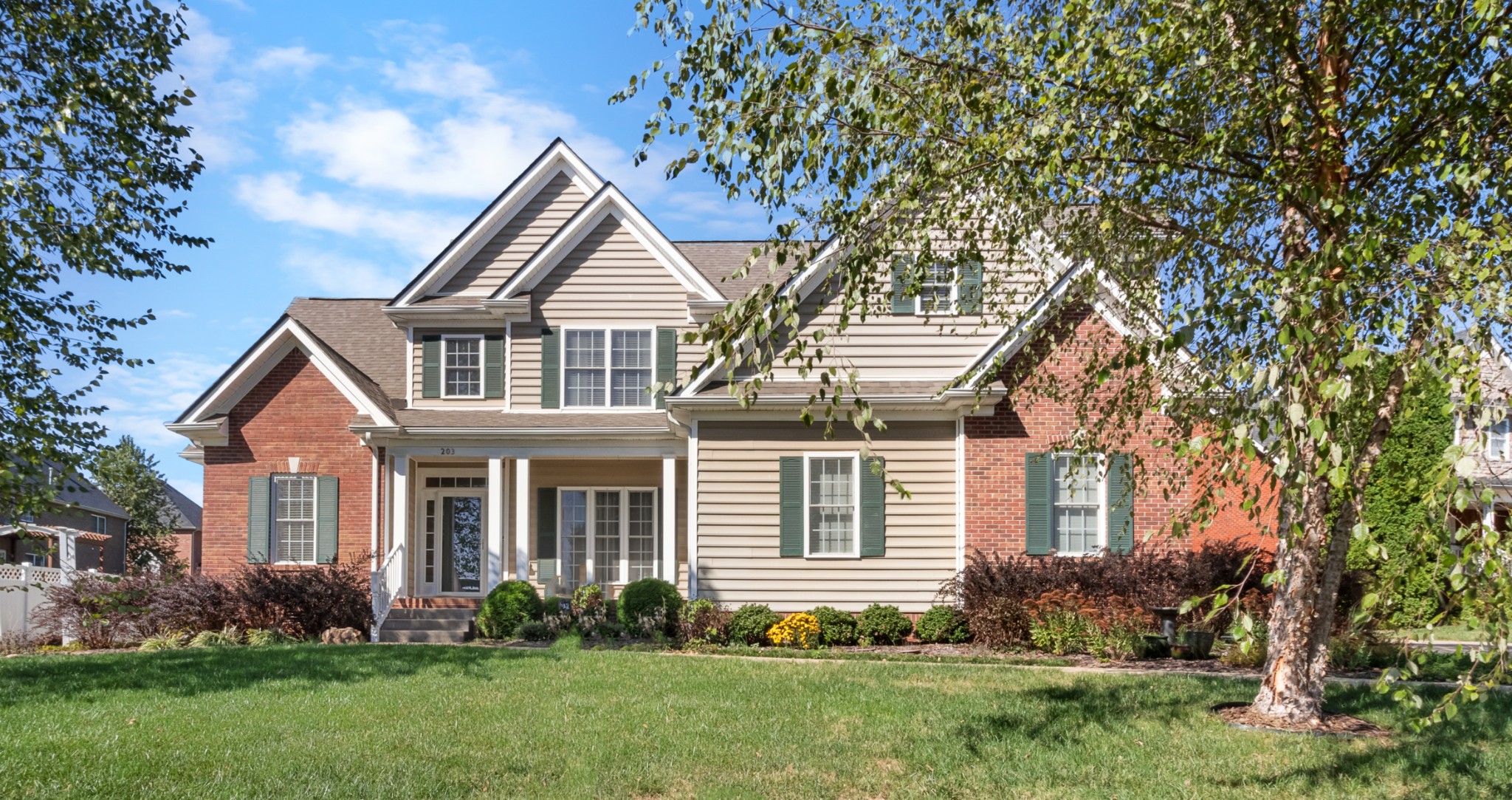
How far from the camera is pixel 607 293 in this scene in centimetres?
1978

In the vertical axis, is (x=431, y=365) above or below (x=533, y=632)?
above

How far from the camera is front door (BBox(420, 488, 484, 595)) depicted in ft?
67.5

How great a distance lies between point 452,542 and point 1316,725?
15.7 m

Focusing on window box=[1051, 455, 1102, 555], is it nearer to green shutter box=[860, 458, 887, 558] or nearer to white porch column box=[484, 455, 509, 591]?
green shutter box=[860, 458, 887, 558]

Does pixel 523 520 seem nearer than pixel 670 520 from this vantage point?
No

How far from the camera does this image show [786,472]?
55.5 ft

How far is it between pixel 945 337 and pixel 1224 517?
540 centimetres

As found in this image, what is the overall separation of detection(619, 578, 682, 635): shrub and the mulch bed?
8.73 metres

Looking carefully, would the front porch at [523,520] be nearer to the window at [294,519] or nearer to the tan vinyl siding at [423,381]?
the tan vinyl siding at [423,381]

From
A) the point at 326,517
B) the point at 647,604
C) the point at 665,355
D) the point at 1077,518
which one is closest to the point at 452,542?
the point at 326,517

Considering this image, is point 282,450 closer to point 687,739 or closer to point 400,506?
point 400,506

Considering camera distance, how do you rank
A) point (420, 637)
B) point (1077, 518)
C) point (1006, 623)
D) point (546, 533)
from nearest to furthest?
point (1006, 623)
point (1077, 518)
point (420, 637)
point (546, 533)

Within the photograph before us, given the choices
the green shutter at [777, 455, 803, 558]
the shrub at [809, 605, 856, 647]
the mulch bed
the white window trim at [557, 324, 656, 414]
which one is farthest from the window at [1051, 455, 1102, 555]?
the white window trim at [557, 324, 656, 414]

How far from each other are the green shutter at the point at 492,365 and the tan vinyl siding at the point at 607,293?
473 millimetres
